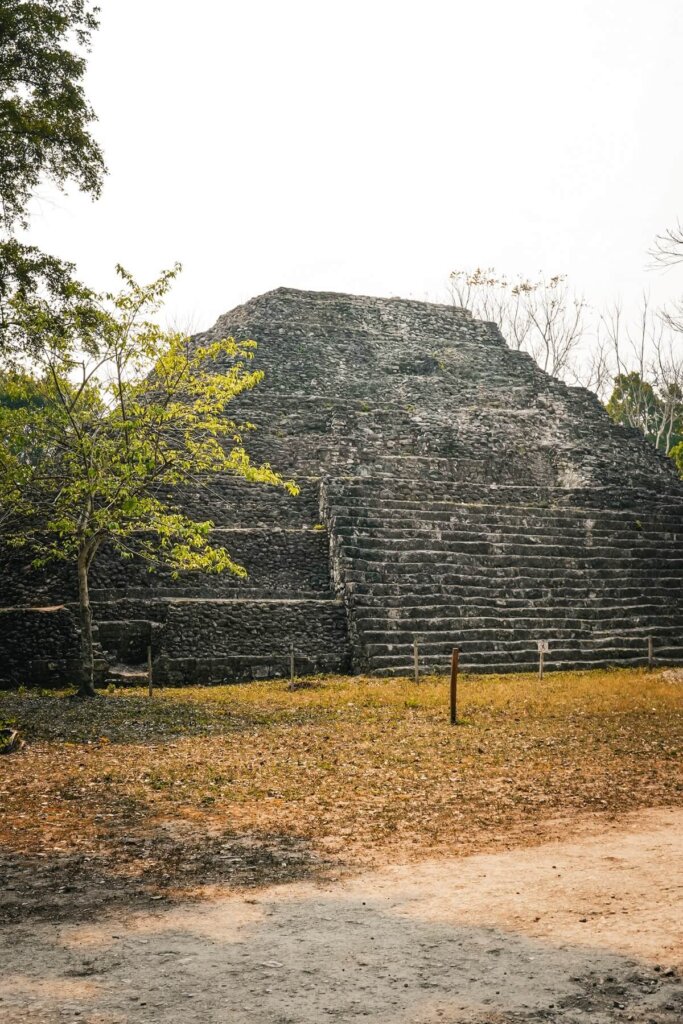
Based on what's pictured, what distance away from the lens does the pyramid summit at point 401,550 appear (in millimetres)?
15055

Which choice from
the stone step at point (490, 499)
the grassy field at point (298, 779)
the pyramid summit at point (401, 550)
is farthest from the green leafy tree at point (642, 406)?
the grassy field at point (298, 779)

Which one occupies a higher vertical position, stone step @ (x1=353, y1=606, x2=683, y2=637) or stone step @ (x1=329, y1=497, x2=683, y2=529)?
stone step @ (x1=329, y1=497, x2=683, y2=529)

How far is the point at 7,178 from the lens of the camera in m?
10.7

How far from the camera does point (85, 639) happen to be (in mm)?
12922

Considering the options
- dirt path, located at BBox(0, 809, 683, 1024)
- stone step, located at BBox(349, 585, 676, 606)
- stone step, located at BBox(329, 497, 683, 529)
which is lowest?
dirt path, located at BBox(0, 809, 683, 1024)

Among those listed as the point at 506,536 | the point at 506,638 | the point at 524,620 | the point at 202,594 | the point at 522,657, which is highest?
the point at 506,536

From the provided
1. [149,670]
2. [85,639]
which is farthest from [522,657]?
[85,639]

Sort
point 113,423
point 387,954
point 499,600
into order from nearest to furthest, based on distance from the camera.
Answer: point 387,954, point 113,423, point 499,600

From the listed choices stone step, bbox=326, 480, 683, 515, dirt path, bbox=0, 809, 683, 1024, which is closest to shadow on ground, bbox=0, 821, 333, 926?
dirt path, bbox=0, 809, 683, 1024

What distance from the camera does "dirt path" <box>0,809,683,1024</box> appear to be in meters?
3.80

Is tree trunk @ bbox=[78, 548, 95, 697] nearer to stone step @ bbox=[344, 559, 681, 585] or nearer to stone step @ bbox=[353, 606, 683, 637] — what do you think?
stone step @ bbox=[353, 606, 683, 637]

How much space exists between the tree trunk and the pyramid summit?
154 cm

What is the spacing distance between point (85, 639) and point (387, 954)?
9313mm

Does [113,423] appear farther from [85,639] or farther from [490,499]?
[490,499]
